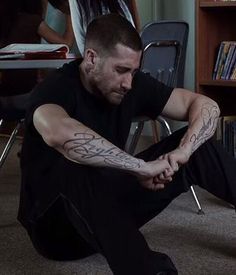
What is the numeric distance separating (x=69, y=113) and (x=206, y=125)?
1.33 ft

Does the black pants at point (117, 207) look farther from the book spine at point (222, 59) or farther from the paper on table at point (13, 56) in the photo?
the book spine at point (222, 59)

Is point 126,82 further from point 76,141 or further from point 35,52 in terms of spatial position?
point 35,52

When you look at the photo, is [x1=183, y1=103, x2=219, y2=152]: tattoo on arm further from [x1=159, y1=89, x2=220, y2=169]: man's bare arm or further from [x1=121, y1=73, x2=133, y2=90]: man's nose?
[x1=121, y1=73, x2=133, y2=90]: man's nose

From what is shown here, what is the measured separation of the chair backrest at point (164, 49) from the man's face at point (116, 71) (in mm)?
708

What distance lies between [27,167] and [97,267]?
0.39 m

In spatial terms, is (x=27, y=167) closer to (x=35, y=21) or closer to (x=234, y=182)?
(x=234, y=182)

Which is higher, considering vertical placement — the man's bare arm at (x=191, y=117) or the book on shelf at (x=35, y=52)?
the book on shelf at (x=35, y=52)

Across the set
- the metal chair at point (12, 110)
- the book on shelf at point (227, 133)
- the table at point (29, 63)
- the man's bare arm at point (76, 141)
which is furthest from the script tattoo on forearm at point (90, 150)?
the book on shelf at point (227, 133)

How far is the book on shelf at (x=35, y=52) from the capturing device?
6.88ft

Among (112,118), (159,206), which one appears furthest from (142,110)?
(159,206)

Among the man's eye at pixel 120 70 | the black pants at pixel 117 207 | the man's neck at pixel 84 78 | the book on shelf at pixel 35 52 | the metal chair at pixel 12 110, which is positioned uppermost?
the man's eye at pixel 120 70

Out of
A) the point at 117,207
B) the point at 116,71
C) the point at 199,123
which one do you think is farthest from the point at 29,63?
the point at 117,207

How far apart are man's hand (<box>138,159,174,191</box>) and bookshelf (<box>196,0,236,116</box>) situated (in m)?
1.24

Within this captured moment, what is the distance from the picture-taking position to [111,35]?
63.0 inches
